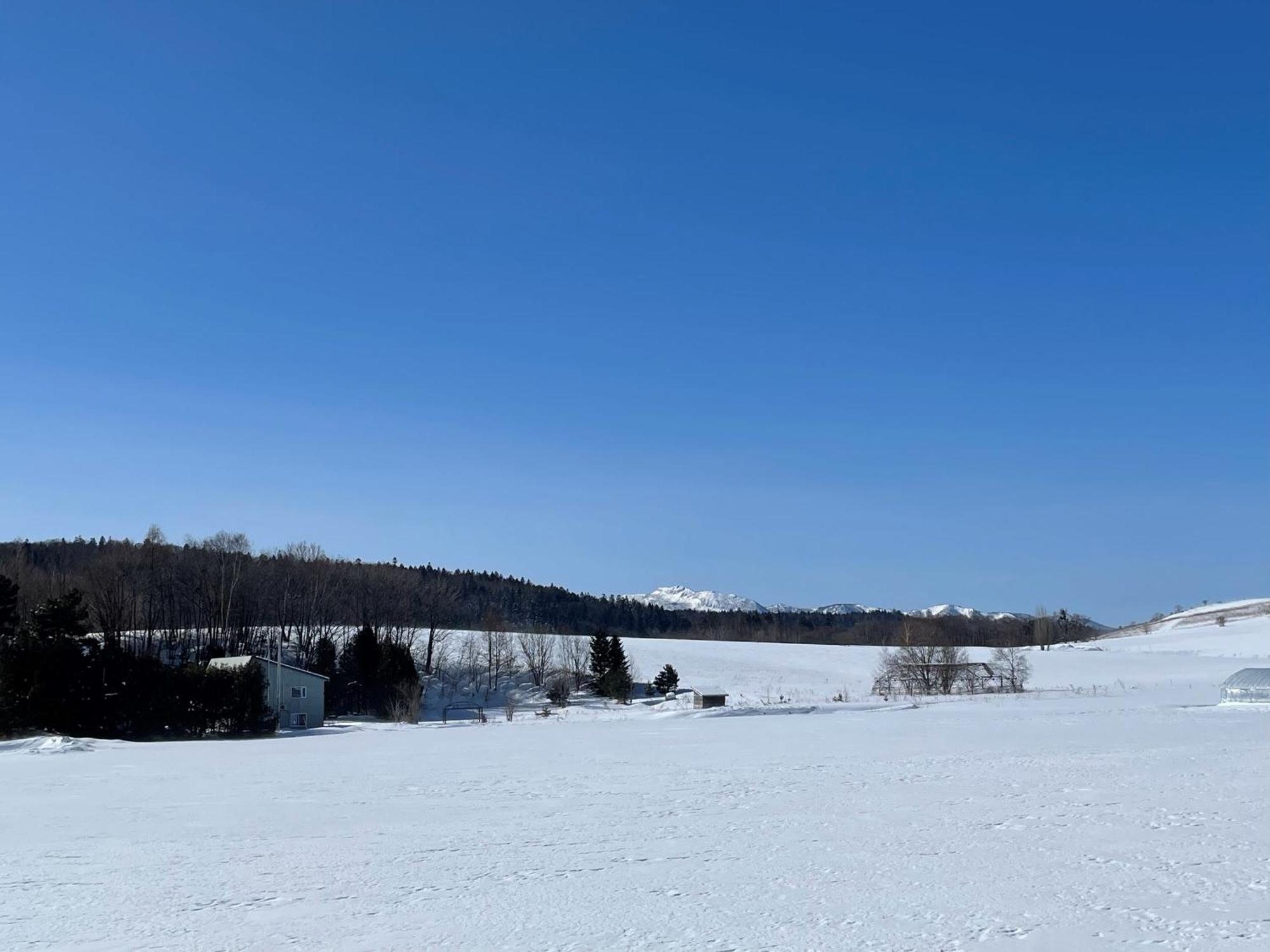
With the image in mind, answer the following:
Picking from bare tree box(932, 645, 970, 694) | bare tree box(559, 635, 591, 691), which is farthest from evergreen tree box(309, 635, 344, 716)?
bare tree box(932, 645, 970, 694)

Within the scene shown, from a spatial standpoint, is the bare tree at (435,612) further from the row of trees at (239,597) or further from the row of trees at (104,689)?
the row of trees at (104,689)

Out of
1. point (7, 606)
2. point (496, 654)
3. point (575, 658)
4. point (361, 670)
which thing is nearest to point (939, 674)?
point (575, 658)

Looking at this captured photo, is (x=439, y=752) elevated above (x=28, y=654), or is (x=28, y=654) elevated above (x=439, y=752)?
(x=28, y=654)

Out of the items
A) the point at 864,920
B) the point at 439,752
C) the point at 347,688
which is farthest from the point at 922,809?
the point at 347,688

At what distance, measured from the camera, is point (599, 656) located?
223ft

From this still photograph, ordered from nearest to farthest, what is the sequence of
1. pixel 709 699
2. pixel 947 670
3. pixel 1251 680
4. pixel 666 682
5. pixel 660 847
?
pixel 660 847 < pixel 1251 680 < pixel 709 699 < pixel 947 670 < pixel 666 682

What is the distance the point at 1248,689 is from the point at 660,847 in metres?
38.5

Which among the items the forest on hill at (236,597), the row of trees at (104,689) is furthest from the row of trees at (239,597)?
the row of trees at (104,689)

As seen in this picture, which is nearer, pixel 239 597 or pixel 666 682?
pixel 666 682

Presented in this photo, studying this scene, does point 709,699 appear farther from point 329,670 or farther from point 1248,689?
point 329,670

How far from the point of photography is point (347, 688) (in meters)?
60.4

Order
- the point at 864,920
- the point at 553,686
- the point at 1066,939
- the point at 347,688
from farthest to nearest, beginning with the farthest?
the point at 553,686 < the point at 347,688 < the point at 864,920 < the point at 1066,939

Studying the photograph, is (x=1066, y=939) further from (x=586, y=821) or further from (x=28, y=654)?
(x=28, y=654)

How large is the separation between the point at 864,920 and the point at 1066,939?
4.72 feet
